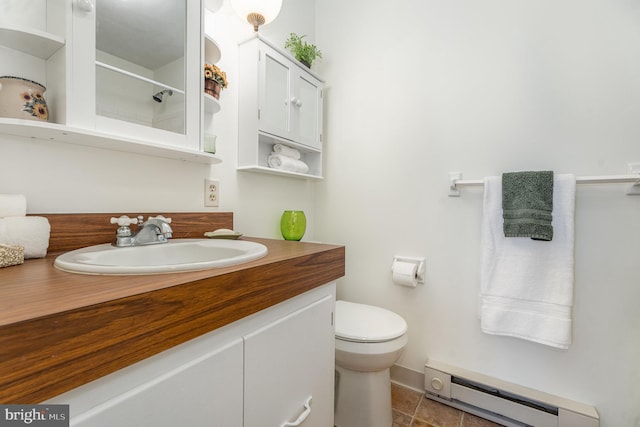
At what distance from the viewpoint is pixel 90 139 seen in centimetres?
80

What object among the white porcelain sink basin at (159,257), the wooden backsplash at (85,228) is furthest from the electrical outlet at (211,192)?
the white porcelain sink basin at (159,257)

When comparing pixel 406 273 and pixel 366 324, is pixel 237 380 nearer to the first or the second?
pixel 366 324

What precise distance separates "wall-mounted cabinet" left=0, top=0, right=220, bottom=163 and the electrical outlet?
0.53ft

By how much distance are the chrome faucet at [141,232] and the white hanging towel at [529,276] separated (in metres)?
1.37

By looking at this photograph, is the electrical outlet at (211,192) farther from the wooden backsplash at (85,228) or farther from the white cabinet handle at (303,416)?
the white cabinet handle at (303,416)

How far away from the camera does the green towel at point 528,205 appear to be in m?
1.17

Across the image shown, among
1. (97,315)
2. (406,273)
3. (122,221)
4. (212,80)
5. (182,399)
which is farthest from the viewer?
(406,273)

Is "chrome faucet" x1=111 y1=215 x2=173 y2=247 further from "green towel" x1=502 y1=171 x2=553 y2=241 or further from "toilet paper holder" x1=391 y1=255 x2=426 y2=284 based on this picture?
"green towel" x1=502 y1=171 x2=553 y2=241

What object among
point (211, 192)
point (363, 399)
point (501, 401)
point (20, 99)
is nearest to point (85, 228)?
point (20, 99)

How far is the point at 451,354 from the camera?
149 cm

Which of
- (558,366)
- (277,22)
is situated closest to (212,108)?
(277,22)

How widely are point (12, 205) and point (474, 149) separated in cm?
174

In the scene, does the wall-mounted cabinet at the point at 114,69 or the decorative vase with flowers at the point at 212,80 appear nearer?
the wall-mounted cabinet at the point at 114,69

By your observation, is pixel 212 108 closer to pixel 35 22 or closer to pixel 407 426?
pixel 35 22
